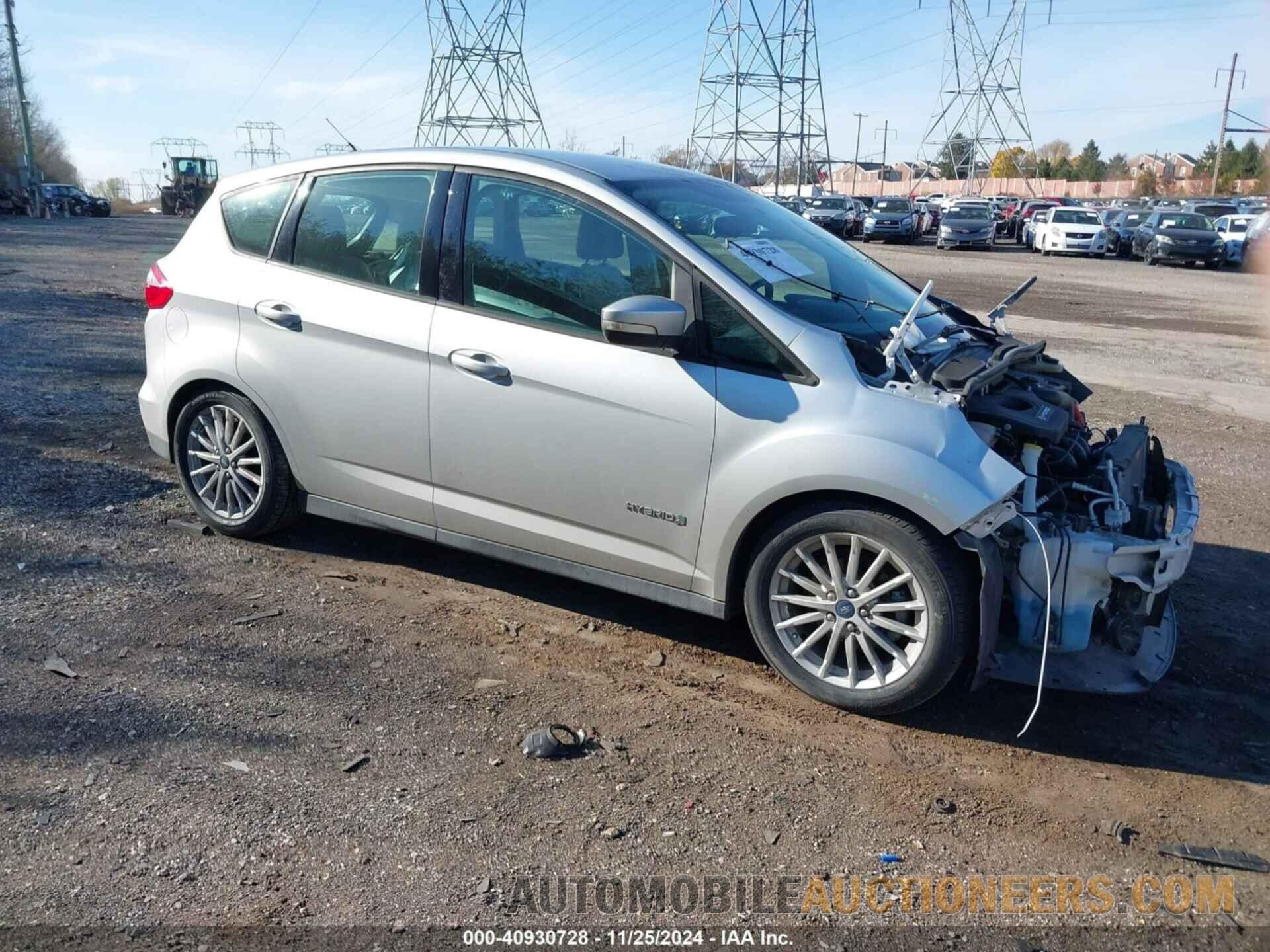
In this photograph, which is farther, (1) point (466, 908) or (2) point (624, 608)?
(2) point (624, 608)

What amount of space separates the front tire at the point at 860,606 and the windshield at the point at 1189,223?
107 feet

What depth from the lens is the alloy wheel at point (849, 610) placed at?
369 centimetres

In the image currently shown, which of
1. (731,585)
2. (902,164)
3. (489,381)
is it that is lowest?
(731,585)

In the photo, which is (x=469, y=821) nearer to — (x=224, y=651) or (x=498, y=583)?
(x=224, y=651)

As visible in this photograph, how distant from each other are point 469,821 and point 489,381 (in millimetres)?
1795

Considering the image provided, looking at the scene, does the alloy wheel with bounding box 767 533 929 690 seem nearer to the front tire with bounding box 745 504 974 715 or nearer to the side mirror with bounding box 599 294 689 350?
the front tire with bounding box 745 504 974 715

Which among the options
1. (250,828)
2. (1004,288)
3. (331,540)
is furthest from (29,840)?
(1004,288)

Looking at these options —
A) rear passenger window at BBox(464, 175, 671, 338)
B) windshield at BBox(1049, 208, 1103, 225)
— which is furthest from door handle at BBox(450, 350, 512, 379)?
windshield at BBox(1049, 208, 1103, 225)

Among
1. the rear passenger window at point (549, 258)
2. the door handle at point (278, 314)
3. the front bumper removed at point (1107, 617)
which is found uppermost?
the rear passenger window at point (549, 258)

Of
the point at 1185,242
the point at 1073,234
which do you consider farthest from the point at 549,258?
the point at 1073,234

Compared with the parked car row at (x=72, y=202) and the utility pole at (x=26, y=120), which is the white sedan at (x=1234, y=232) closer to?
the utility pole at (x=26, y=120)

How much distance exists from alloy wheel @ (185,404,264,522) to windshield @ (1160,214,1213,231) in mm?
32978

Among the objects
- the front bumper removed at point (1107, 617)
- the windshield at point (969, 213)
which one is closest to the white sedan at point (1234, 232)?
the windshield at point (969, 213)

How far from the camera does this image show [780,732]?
3756 millimetres
